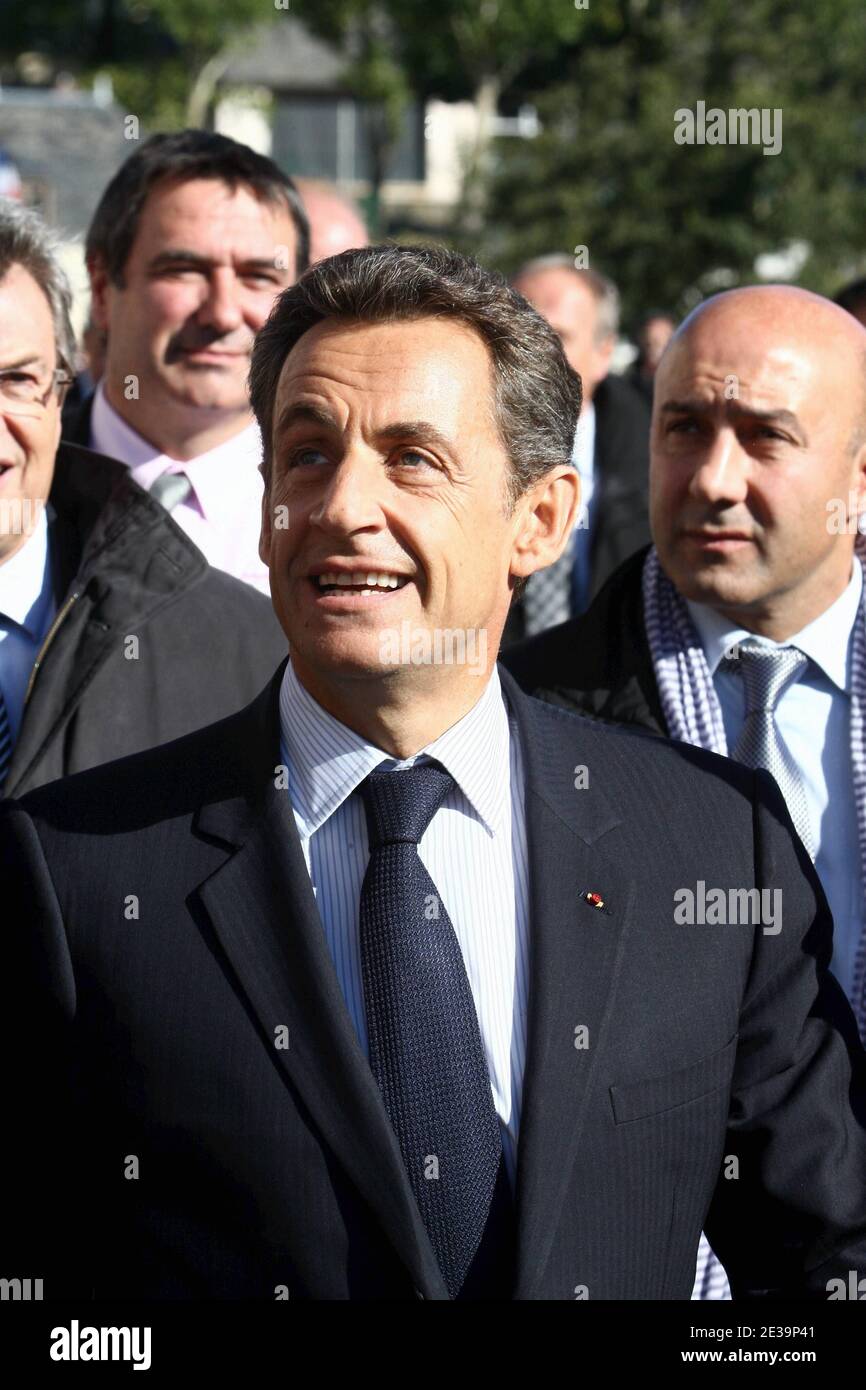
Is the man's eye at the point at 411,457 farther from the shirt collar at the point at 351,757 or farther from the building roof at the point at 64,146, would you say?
the building roof at the point at 64,146

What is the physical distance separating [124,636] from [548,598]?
2.64 m

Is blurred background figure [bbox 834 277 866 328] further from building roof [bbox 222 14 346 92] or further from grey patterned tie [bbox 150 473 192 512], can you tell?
building roof [bbox 222 14 346 92]

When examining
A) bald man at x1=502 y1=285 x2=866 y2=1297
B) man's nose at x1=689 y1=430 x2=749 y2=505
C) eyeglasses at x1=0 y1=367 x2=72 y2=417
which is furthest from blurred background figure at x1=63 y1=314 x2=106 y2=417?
man's nose at x1=689 y1=430 x2=749 y2=505

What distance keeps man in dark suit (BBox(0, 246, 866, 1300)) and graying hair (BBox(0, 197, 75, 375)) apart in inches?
40.7

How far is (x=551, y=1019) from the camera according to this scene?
2.31 metres

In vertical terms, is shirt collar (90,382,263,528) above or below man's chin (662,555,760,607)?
above

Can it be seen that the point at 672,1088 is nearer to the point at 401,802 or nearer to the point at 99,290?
the point at 401,802

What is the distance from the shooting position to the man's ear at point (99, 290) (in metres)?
4.66

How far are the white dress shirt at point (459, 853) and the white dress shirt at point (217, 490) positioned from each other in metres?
1.75

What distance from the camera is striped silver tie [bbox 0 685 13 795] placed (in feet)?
10.5

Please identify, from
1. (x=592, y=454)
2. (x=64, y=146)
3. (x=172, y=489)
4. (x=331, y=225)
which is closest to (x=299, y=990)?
(x=172, y=489)

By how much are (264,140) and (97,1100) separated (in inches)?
1959

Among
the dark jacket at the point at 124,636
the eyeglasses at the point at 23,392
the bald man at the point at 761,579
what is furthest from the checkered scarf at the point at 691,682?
the eyeglasses at the point at 23,392
